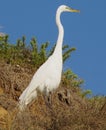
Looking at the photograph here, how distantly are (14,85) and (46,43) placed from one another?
7.26 ft

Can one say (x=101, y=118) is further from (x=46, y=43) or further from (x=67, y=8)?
(x=46, y=43)

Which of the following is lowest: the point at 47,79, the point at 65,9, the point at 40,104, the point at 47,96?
the point at 47,96

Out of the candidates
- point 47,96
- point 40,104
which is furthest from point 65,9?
point 47,96

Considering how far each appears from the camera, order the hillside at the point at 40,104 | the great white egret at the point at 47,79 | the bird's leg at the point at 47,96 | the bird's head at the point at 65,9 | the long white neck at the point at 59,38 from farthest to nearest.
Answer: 1. the bird's head at the point at 65,9
2. the long white neck at the point at 59,38
3. the great white egret at the point at 47,79
4. the bird's leg at the point at 47,96
5. the hillside at the point at 40,104

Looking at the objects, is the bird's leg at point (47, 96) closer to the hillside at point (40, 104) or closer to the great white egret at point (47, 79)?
the great white egret at point (47, 79)

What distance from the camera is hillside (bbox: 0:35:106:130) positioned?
13.1 meters

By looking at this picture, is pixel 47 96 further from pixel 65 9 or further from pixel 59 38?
pixel 65 9

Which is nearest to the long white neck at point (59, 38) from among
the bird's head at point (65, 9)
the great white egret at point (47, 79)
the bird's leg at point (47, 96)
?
the great white egret at point (47, 79)

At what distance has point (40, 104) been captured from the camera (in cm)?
1898

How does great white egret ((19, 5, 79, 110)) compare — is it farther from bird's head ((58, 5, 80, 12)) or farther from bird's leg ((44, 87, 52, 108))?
bird's head ((58, 5, 80, 12))

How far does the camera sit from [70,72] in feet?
73.0

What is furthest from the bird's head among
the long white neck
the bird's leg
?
the bird's leg

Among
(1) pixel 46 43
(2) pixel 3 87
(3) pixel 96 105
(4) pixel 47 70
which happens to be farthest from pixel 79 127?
(1) pixel 46 43

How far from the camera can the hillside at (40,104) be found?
13070mm
